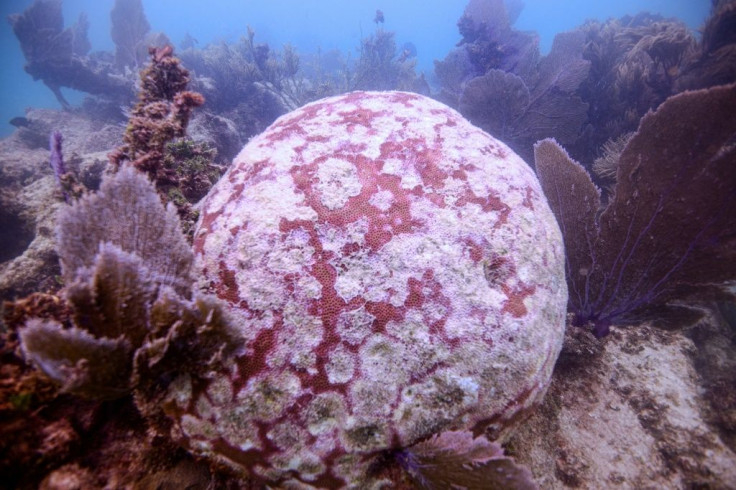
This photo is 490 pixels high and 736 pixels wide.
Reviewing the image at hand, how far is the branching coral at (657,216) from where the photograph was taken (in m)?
2.74

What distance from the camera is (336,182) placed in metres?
2.09

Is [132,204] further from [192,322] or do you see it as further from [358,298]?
[358,298]

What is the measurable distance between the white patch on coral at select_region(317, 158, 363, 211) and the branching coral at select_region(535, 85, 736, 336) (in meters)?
2.16

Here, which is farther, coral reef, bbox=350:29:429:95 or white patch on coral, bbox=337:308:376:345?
coral reef, bbox=350:29:429:95

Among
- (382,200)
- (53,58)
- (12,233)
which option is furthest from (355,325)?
(53,58)

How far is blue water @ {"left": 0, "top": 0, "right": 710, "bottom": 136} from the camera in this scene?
70875 mm

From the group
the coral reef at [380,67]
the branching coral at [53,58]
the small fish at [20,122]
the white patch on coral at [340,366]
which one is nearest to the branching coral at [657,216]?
the white patch on coral at [340,366]

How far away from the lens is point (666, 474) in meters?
2.56

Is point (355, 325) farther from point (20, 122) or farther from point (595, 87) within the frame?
point (20, 122)

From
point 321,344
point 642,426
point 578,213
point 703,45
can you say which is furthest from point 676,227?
point 703,45

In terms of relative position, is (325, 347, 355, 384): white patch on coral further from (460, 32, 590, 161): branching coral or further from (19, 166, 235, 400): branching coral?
(460, 32, 590, 161): branching coral

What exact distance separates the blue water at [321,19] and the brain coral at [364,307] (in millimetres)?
65722

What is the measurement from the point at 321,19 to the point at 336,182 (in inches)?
4635

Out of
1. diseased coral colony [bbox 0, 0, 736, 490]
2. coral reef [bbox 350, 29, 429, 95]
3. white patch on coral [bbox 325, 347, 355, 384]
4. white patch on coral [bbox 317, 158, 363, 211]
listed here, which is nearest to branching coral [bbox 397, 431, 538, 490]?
diseased coral colony [bbox 0, 0, 736, 490]
